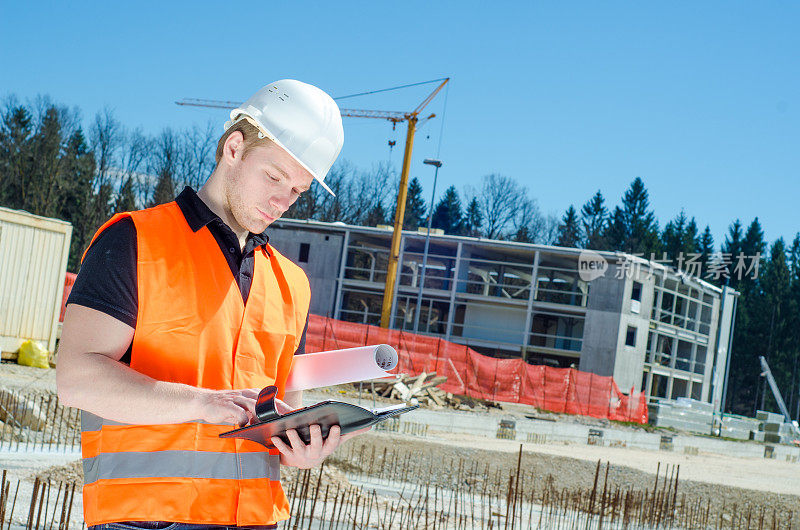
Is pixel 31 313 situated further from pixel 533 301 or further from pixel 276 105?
pixel 533 301

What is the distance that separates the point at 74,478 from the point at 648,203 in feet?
243

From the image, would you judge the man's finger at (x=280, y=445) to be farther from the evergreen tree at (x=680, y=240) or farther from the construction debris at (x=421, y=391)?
the evergreen tree at (x=680, y=240)

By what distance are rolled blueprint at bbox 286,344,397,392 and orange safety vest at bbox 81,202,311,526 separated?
0.18 m

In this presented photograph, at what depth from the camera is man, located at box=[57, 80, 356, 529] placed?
63.7 inches

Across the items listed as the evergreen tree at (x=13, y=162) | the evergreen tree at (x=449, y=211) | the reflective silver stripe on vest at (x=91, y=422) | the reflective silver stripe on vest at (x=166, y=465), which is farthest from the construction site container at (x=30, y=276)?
the evergreen tree at (x=449, y=211)

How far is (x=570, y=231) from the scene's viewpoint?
253 feet

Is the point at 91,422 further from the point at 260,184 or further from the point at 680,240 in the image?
the point at 680,240

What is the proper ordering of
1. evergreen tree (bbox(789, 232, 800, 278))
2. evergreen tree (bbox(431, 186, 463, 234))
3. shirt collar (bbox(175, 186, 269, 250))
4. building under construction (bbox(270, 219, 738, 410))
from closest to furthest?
shirt collar (bbox(175, 186, 269, 250)), building under construction (bbox(270, 219, 738, 410)), evergreen tree (bbox(789, 232, 800, 278)), evergreen tree (bbox(431, 186, 463, 234))

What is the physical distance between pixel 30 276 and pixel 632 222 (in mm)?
66446

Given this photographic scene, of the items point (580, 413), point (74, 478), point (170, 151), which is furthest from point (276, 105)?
point (170, 151)

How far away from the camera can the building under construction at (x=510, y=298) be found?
38.0 meters

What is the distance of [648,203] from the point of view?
75812 millimetres

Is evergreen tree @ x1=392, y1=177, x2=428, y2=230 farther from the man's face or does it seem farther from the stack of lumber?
the man's face

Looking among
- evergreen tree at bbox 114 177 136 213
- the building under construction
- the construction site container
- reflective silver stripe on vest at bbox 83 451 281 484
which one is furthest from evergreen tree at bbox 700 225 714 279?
reflective silver stripe on vest at bbox 83 451 281 484
